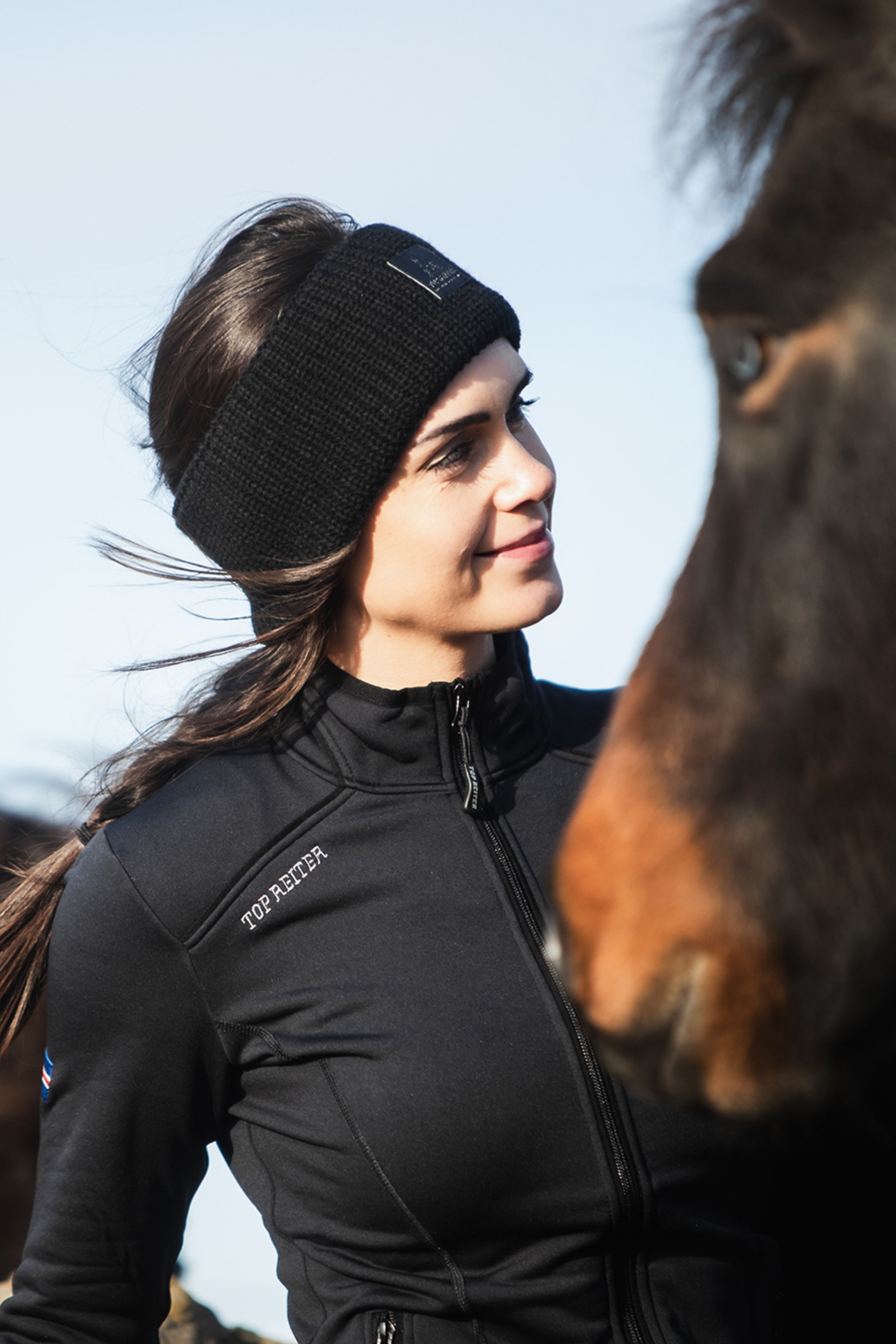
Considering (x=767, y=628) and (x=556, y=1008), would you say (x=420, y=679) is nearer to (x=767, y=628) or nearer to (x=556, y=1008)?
(x=556, y=1008)

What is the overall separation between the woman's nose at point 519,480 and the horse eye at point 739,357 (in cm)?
86

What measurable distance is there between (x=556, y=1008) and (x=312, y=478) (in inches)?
39.9

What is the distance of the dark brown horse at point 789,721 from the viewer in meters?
1.10

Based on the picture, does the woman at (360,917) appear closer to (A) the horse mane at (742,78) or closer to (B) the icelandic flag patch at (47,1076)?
(B) the icelandic flag patch at (47,1076)

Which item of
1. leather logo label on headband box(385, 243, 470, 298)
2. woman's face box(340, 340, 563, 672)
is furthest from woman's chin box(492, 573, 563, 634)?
leather logo label on headband box(385, 243, 470, 298)

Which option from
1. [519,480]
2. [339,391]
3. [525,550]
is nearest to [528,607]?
[525,550]

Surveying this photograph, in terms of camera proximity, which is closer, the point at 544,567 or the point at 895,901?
the point at 895,901

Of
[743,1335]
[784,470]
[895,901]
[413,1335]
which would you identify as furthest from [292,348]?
[743,1335]

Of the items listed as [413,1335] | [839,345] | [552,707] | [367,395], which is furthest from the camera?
[552,707]

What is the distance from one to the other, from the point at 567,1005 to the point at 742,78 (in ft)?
4.24

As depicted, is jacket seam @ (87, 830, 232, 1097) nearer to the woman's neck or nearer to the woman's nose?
the woman's neck

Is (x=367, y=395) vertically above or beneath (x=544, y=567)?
above

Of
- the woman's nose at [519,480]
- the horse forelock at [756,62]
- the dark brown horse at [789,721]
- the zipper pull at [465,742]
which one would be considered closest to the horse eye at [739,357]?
the dark brown horse at [789,721]

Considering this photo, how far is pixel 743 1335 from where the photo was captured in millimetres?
1812
